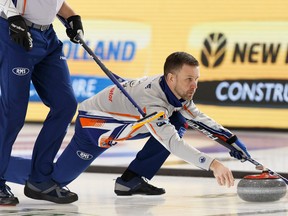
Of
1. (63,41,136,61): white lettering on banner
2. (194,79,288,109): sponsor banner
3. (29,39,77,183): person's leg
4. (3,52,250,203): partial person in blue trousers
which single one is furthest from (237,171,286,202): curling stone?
(63,41,136,61): white lettering on banner

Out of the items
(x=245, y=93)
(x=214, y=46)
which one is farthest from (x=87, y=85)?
(x=245, y=93)

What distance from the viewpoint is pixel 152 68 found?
1222cm

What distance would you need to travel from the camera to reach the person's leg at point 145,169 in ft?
19.5

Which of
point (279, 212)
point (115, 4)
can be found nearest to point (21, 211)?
point (279, 212)

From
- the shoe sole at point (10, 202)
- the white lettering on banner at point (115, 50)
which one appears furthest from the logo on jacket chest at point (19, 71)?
the white lettering on banner at point (115, 50)

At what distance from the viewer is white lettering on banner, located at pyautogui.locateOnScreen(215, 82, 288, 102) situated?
460 inches

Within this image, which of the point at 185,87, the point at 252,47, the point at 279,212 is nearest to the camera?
the point at 279,212

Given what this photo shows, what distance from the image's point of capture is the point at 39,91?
18.6ft

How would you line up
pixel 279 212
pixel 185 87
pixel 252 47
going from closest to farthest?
pixel 279 212 < pixel 185 87 < pixel 252 47

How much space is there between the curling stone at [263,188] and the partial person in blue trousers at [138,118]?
30cm

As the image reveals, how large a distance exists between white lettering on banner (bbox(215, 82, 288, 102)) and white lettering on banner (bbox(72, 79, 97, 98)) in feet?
5.57

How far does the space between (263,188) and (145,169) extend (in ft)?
2.95

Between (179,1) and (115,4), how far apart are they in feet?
3.00

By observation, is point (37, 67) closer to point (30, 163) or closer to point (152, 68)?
point (30, 163)
